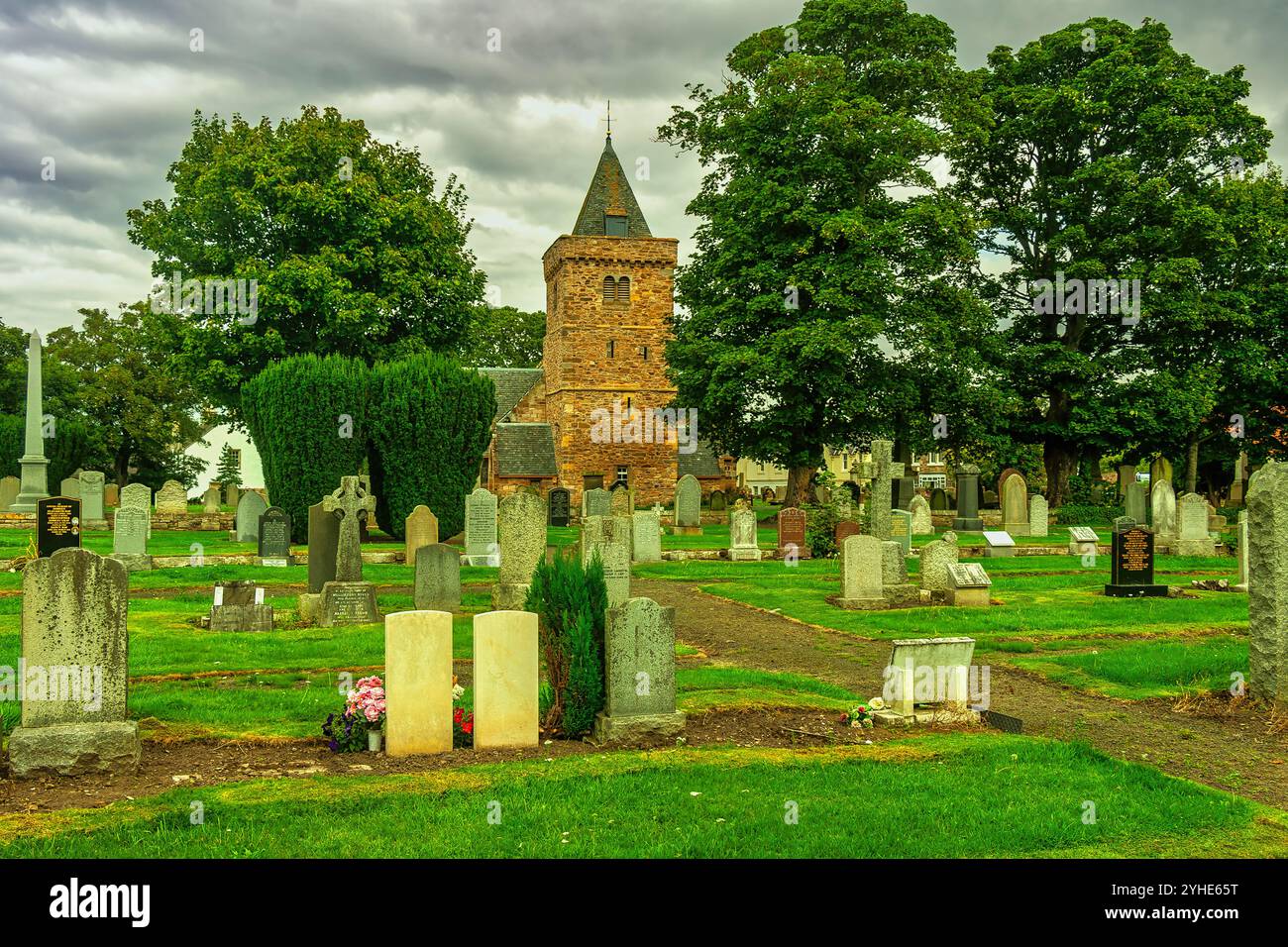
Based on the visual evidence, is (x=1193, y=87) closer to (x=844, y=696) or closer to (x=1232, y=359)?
(x=1232, y=359)

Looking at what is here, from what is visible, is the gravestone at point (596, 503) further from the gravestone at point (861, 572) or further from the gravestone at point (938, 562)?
the gravestone at point (938, 562)

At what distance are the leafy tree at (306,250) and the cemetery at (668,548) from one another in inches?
7.8

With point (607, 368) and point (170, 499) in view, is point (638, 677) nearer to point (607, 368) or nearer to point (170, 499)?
point (170, 499)

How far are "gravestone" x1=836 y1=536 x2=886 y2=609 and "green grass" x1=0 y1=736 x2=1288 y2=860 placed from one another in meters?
8.56

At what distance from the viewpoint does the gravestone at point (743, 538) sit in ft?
78.2

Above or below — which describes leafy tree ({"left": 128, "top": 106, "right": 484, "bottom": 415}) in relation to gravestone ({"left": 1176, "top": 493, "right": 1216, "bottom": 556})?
above

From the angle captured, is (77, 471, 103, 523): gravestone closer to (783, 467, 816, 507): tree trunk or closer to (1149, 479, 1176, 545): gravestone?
(783, 467, 816, 507): tree trunk

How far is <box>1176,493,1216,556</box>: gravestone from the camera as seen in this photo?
76.1 feet

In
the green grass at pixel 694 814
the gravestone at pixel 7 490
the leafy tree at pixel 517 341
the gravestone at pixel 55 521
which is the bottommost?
the green grass at pixel 694 814

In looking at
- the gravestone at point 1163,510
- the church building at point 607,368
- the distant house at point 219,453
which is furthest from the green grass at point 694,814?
the distant house at point 219,453

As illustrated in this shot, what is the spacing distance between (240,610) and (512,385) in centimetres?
4378

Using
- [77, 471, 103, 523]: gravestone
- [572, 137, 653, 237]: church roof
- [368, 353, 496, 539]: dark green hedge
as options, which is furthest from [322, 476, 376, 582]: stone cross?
[572, 137, 653, 237]: church roof
